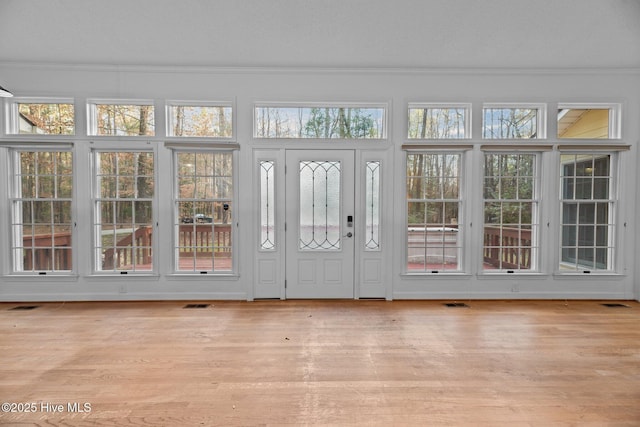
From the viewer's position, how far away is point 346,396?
7.56 ft

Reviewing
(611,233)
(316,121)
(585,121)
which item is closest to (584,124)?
(585,121)

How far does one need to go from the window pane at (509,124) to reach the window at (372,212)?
170 cm

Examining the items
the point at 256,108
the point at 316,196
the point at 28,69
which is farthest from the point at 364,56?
the point at 28,69

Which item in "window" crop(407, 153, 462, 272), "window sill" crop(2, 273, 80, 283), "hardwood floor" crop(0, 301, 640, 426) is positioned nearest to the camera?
"hardwood floor" crop(0, 301, 640, 426)

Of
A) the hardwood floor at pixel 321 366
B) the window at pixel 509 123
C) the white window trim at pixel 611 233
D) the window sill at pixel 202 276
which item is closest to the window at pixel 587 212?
the white window trim at pixel 611 233

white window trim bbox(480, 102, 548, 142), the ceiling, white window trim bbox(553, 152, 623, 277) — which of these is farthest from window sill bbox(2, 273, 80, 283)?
white window trim bbox(553, 152, 623, 277)

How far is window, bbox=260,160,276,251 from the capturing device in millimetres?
4590

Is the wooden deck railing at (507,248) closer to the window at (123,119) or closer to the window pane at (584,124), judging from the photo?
the window pane at (584,124)

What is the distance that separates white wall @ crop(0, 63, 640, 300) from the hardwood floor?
0.45 m

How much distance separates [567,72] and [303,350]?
16.3 ft

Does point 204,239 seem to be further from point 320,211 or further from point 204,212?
point 320,211

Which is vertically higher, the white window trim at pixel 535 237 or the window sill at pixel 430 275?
the white window trim at pixel 535 237

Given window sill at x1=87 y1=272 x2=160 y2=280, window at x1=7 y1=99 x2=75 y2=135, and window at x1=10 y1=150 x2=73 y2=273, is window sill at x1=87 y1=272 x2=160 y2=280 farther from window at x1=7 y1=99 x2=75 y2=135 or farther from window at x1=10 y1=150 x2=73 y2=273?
window at x1=7 y1=99 x2=75 y2=135

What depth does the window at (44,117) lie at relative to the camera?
441 cm
